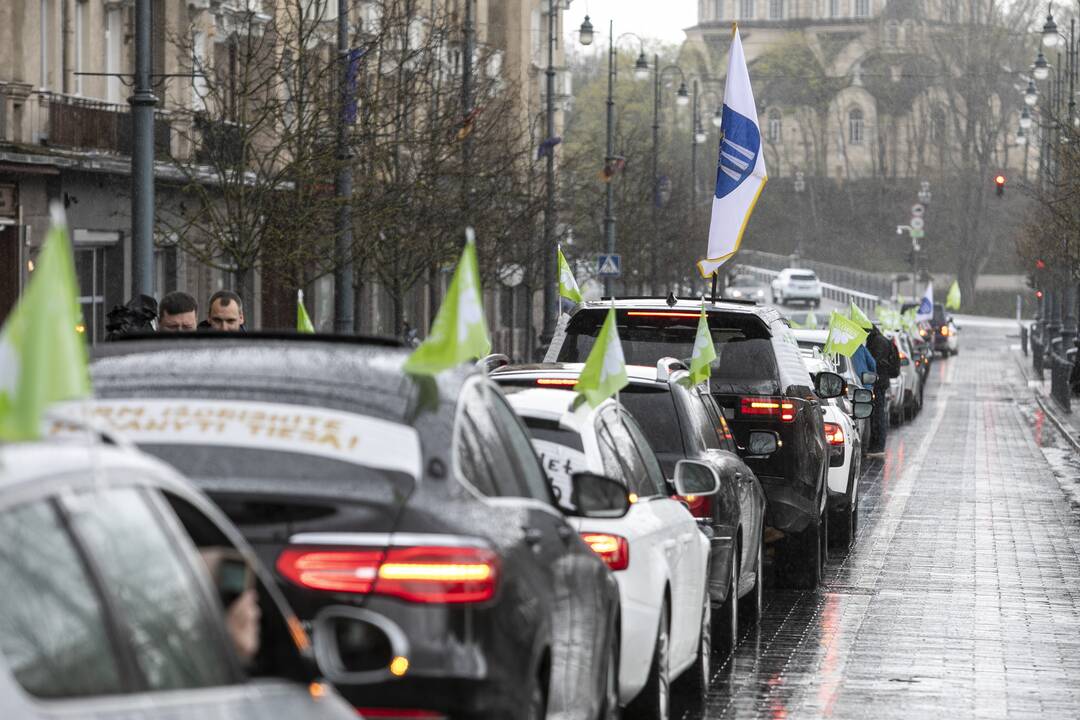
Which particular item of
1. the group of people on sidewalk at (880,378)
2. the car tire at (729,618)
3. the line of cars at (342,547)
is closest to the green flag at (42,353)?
the line of cars at (342,547)

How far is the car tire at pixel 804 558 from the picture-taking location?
1491 cm

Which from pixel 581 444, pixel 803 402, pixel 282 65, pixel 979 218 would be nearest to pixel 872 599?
pixel 803 402

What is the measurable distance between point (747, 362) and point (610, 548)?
6.15 m

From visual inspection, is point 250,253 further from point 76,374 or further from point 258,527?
point 76,374

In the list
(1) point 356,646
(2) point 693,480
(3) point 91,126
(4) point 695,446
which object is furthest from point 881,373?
(1) point 356,646

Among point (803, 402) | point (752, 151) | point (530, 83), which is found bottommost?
point (803, 402)

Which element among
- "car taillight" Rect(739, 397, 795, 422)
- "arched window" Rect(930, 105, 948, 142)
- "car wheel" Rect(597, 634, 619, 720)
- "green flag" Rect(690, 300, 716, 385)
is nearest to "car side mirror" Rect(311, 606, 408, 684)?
"car wheel" Rect(597, 634, 619, 720)

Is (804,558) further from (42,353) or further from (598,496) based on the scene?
(42,353)

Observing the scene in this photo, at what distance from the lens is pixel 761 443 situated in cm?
1402

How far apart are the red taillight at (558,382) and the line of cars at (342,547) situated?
16 mm

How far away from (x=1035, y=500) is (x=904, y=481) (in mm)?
2839

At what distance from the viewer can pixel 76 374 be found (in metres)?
4.03

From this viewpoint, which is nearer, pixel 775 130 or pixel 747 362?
pixel 747 362

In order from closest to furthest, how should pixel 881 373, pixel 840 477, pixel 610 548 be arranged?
pixel 610 548 → pixel 840 477 → pixel 881 373
